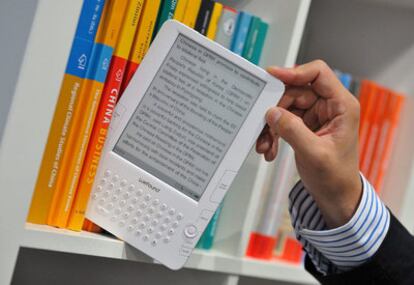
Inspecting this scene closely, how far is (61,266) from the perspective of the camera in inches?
47.8

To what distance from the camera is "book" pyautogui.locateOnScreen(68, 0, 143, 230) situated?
974 millimetres

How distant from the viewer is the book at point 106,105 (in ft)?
Answer: 3.20

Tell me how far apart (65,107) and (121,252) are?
0.23m

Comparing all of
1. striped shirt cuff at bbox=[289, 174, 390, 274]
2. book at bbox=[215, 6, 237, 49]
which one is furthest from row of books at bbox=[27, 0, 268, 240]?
striped shirt cuff at bbox=[289, 174, 390, 274]

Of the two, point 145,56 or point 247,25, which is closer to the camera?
point 145,56

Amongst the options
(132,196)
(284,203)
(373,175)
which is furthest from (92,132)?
(373,175)

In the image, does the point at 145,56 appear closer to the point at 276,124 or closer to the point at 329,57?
the point at 276,124

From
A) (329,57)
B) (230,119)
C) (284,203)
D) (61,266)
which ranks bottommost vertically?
(61,266)

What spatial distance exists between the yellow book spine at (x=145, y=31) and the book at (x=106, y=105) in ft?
0.05

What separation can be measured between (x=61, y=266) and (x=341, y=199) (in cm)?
52

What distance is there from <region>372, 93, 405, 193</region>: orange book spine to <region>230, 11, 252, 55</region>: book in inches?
18.7

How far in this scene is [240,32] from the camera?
1.15 meters

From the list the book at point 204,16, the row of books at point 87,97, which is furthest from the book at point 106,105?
the book at point 204,16

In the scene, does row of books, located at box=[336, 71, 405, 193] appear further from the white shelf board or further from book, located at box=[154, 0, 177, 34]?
book, located at box=[154, 0, 177, 34]
